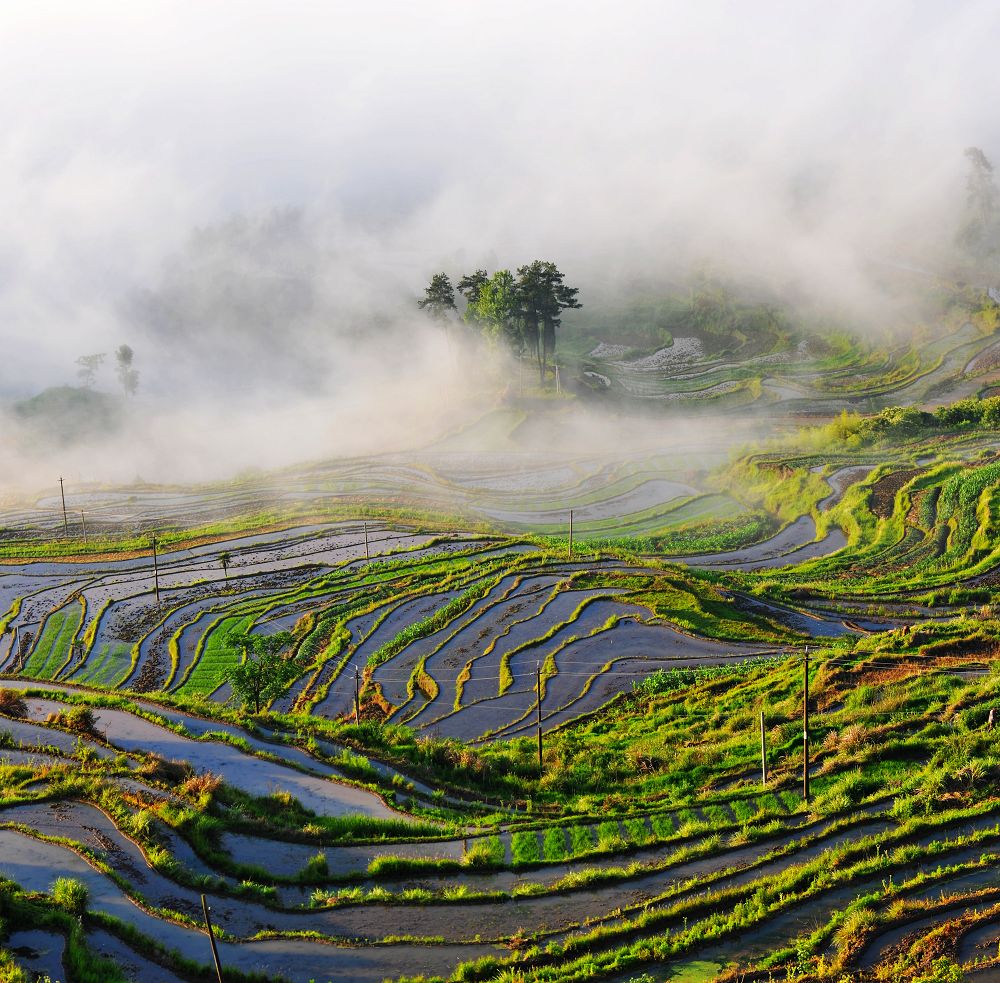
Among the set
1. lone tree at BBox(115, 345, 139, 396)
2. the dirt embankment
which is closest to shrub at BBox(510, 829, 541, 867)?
the dirt embankment

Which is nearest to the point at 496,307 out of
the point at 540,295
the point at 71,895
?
the point at 540,295

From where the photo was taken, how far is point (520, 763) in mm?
22031

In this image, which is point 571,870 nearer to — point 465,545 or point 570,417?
point 465,545

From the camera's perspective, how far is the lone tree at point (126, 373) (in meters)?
97.8

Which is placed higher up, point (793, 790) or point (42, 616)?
point (42, 616)

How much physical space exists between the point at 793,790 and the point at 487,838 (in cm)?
669

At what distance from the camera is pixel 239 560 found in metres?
47.3

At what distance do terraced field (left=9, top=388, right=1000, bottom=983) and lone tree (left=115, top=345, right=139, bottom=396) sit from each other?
55966 millimetres

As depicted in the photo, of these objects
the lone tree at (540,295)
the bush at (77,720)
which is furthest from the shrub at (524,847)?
the lone tree at (540,295)

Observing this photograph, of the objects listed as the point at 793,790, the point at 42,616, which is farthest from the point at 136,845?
the point at 42,616

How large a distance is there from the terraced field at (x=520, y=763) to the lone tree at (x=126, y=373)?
184 feet

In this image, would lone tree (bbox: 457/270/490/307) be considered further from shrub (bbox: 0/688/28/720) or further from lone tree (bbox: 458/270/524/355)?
Result: shrub (bbox: 0/688/28/720)

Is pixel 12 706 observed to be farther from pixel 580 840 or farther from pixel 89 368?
pixel 89 368

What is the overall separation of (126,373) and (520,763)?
9041cm
